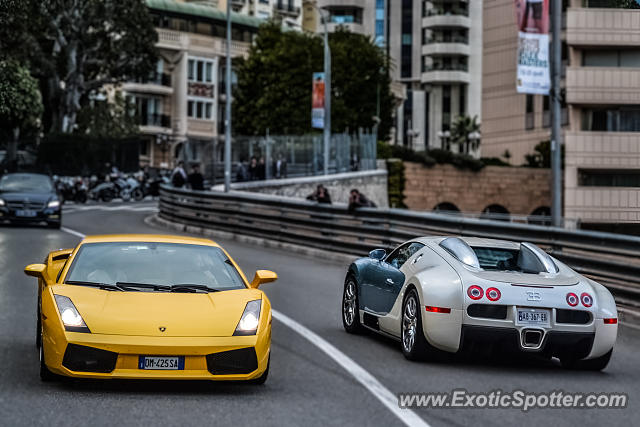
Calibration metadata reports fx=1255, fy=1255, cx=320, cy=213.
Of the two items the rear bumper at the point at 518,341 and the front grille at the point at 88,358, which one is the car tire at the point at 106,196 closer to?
the rear bumper at the point at 518,341

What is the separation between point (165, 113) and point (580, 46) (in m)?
47.2

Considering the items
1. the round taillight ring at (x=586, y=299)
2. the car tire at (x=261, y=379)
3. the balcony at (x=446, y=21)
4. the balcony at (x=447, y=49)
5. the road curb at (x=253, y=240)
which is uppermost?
the balcony at (x=446, y=21)

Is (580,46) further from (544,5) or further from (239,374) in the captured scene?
(239,374)

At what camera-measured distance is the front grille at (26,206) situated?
33062mm

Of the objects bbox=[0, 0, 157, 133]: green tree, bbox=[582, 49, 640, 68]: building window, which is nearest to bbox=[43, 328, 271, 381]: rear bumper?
bbox=[582, 49, 640, 68]: building window

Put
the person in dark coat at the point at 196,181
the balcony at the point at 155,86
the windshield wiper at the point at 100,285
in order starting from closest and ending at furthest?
the windshield wiper at the point at 100,285
the person in dark coat at the point at 196,181
the balcony at the point at 155,86

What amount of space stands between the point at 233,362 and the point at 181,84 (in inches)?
3417

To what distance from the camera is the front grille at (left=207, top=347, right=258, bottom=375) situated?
8945 millimetres

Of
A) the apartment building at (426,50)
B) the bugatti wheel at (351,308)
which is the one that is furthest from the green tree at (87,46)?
the bugatti wheel at (351,308)

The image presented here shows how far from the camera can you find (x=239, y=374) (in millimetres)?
9062

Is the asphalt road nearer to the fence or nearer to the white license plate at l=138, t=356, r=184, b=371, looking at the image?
the white license plate at l=138, t=356, r=184, b=371

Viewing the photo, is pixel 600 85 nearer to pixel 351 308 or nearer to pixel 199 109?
pixel 351 308

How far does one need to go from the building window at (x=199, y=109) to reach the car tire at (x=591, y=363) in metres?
85.1

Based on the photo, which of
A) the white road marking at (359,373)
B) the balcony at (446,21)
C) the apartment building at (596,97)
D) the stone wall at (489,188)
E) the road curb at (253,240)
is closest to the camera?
the white road marking at (359,373)
